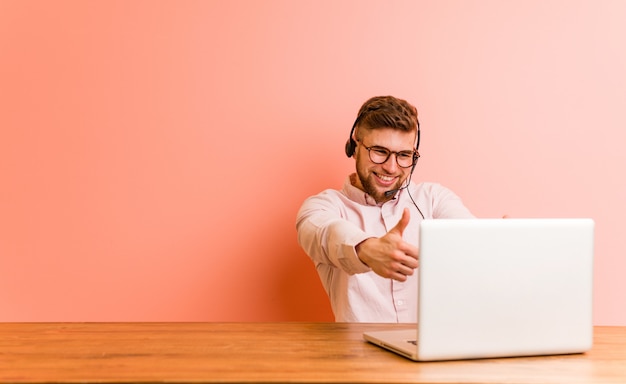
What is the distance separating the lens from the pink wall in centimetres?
278

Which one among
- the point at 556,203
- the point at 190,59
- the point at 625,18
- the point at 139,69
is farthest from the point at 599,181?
the point at 139,69

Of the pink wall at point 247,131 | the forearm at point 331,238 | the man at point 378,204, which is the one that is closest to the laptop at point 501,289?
the forearm at point 331,238

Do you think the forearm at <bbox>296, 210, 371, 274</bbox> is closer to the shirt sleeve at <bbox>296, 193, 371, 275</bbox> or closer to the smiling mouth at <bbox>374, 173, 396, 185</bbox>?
the shirt sleeve at <bbox>296, 193, 371, 275</bbox>

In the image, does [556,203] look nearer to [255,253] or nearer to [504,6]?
[504,6]

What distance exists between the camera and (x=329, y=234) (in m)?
2.08

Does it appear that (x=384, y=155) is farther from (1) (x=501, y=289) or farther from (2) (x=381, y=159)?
(1) (x=501, y=289)

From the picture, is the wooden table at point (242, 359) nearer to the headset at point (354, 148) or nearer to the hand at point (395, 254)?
the hand at point (395, 254)

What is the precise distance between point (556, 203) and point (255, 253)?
1.27m

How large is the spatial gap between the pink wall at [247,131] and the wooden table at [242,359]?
104 cm

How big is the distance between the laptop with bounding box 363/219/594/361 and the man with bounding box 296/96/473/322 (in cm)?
93

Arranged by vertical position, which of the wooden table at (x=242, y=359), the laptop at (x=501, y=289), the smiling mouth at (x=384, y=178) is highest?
the smiling mouth at (x=384, y=178)

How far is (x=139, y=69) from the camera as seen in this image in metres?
2.79

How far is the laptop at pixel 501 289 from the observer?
55.0 inches

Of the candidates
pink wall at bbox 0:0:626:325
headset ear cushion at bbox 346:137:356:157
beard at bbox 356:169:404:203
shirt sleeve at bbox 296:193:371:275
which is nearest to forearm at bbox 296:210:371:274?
shirt sleeve at bbox 296:193:371:275
